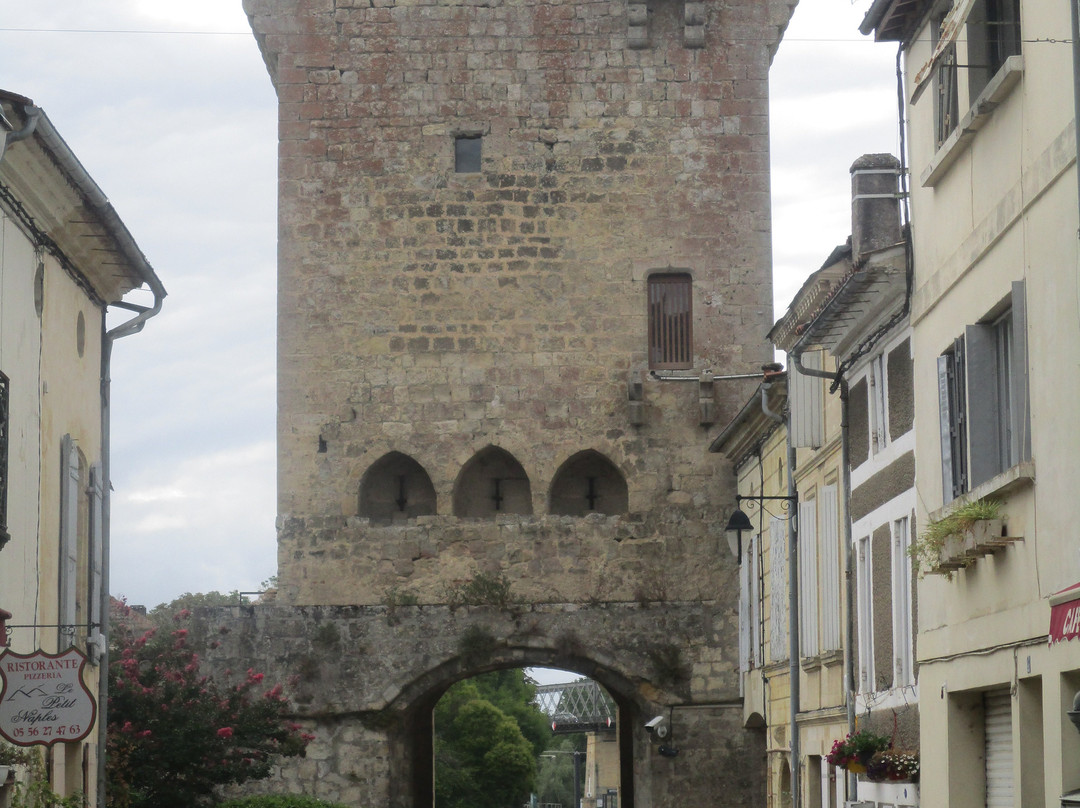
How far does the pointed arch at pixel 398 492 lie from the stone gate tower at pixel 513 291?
3cm

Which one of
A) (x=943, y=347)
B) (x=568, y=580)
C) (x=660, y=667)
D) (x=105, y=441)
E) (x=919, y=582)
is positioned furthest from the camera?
(x=568, y=580)

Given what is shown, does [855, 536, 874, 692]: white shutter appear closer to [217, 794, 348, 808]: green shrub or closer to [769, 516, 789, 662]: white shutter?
[769, 516, 789, 662]: white shutter

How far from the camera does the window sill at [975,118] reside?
8.50 meters

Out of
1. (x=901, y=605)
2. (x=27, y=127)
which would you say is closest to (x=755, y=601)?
(x=901, y=605)

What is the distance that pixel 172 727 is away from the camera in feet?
52.7

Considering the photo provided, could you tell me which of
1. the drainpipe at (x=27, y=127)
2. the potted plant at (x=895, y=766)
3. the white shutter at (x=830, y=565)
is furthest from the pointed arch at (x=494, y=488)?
the drainpipe at (x=27, y=127)

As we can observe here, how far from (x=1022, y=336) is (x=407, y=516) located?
48.9 feet

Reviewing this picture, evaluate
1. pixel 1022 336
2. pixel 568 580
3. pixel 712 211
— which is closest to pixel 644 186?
pixel 712 211

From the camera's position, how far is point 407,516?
22.8m

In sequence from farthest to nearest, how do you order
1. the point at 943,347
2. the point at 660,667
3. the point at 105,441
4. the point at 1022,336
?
the point at 660,667, the point at 105,441, the point at 943,347, the point at 1022,336

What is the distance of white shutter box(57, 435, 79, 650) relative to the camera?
13.4 meters

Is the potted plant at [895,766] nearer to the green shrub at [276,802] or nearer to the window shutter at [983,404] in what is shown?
the window shutter at [983,404]

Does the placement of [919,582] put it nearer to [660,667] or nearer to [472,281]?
[660,667]

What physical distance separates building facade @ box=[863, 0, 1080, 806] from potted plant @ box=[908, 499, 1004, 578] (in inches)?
0.6
